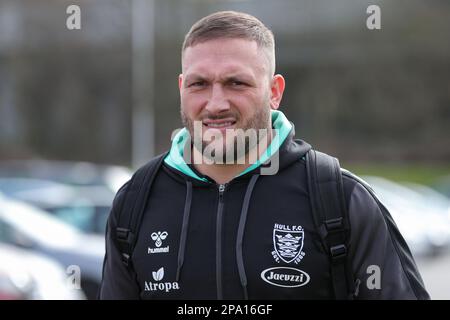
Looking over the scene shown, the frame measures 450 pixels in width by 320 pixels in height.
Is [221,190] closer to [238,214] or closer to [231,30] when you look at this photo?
[238,214]

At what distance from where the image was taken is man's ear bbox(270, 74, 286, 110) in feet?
9.74

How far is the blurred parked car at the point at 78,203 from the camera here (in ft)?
34.1

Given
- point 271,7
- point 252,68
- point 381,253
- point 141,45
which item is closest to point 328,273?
point 381,253

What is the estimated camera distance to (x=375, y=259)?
2.65 meters

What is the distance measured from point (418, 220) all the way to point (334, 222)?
596 inches

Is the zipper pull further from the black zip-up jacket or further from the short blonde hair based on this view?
the short blonde hair

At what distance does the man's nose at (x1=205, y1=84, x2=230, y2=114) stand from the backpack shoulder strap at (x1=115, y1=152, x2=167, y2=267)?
1.34 feet

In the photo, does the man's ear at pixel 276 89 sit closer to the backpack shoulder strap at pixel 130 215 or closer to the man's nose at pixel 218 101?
the man's nose at pixel 218 101

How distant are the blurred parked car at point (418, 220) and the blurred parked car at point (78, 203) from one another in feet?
20.5

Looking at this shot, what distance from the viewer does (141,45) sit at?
104 feet

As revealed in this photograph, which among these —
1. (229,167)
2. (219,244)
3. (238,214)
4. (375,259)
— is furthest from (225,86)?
(375,259)

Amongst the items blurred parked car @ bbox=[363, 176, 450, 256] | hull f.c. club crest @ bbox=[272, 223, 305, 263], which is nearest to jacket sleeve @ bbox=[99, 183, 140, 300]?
hull f.c. club crest @ bbox=[272, 223, 305, 263]

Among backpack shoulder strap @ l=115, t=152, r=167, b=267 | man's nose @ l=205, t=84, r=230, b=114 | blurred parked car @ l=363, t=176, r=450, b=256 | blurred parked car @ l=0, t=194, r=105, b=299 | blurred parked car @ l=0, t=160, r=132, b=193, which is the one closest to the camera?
man's nose @ l=205, t=84, r=230, b=114

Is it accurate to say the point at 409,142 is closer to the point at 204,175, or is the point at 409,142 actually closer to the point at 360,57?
the point at 360,57
